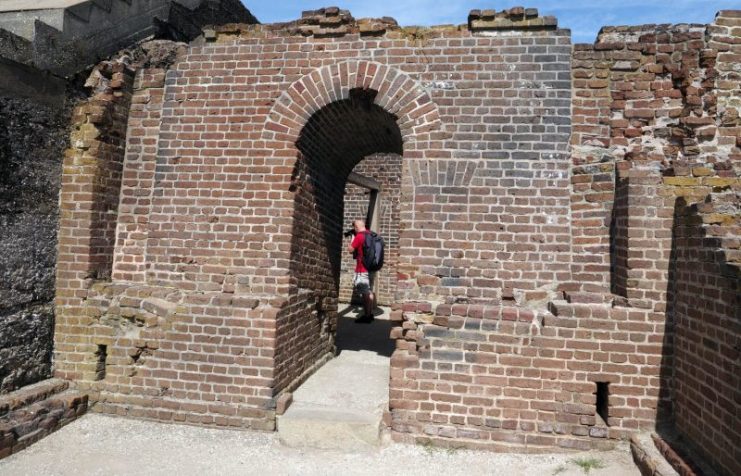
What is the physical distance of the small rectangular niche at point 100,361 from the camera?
4.62 m

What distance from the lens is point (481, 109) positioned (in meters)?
4.45

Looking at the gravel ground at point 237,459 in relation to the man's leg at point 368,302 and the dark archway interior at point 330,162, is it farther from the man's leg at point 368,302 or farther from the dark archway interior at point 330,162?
the man's leg at point 368,302

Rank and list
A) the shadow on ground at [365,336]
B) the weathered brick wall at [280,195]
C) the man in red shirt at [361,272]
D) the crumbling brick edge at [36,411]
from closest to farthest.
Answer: the crumbling brick edge at [36,411] < the weathered brick wall at [280,195] < the shadow on ground at [365,336] < the man in red shirt at [361,272]

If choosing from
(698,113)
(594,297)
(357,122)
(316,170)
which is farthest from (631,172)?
(316,170)

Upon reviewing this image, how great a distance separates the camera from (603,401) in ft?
13.1

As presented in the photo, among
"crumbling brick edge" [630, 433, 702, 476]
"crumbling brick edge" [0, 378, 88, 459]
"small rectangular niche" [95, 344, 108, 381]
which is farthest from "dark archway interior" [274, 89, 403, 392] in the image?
"crumbling brick edge" [630, 433, 702, 476]

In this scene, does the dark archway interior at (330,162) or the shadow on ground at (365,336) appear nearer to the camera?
the dark archway interior at (330,162)

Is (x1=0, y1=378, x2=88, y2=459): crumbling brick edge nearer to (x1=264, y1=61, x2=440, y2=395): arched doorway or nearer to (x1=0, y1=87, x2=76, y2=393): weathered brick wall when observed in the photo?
(x1=0, y1=87, x2=76, y2=393): weathered brick wall

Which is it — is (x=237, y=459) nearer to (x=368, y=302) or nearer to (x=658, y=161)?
(x=658, y=161)

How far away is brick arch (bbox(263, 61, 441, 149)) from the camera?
4.53m

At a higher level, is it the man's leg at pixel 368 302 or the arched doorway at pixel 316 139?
the arched doorway at pixel 316 139

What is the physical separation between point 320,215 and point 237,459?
9.19ft

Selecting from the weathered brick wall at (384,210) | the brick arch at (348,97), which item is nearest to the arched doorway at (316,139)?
the brick arch at (348,97)

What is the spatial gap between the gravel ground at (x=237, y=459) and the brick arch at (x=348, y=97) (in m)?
2.86
